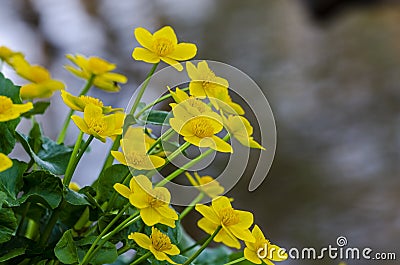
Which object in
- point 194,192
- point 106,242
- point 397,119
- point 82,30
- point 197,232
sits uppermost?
point 82,30

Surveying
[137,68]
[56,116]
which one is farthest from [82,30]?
[56,116]

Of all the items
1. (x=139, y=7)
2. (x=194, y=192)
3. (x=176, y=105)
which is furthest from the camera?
(x=139, y=7)

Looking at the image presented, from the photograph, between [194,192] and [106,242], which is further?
[194,192]

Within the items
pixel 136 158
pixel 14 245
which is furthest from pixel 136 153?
pixel 14 245

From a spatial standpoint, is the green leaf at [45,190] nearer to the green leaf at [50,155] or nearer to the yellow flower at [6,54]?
the green leaf at [50,155]

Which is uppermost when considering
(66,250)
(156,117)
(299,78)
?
(299,78)

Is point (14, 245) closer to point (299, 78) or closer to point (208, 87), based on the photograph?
point (208, 87)

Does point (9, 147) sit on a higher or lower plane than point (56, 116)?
lower

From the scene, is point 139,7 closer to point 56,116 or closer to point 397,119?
point 56,116
